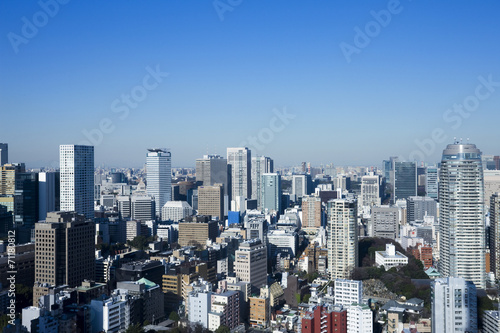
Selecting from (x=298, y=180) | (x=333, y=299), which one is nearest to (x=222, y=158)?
(x=298, y=180)

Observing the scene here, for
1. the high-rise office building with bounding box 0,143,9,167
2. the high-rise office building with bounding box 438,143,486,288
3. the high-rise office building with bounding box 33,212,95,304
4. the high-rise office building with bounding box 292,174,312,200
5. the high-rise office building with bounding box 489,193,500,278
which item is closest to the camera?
the high-rise office building with bounding box 33,212,95,304

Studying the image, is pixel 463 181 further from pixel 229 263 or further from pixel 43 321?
pixel 43 321

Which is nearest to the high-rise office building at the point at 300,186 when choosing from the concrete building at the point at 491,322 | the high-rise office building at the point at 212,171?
the high-rise office building at the point at 212,171

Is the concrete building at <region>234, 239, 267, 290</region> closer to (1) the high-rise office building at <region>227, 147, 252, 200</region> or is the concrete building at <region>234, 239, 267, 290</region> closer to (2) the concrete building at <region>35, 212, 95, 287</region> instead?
(2) the concrete building at <region>35, 212, 95, 287</region>

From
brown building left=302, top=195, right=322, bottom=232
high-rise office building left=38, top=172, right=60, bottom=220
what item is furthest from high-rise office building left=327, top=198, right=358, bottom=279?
high-rise office building left=38, top=172, right=60, bottom=220

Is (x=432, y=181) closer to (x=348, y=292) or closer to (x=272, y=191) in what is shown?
(x=272, y=191)

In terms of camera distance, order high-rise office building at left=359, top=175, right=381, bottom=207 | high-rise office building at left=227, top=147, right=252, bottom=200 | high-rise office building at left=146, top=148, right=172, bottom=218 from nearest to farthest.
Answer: high-rise office building at left=146, top=148, right=172, bottom=218 < high-rise office building at left=359, top=175, right=381, bottom=207 < high-rise office building at left=227, top=147, right=252, bottom=200

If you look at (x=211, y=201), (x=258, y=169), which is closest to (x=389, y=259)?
(x=211, y=201)
